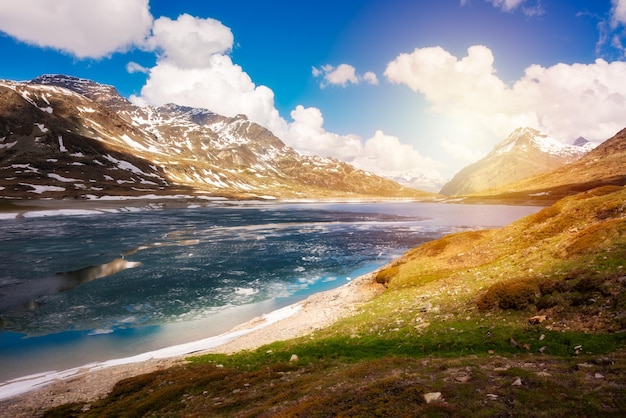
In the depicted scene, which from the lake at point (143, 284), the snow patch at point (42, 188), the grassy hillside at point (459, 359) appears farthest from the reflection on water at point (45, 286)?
the snow patch at point (42, 188)

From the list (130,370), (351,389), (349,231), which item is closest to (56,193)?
(349,231)

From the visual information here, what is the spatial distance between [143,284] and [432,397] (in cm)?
3729

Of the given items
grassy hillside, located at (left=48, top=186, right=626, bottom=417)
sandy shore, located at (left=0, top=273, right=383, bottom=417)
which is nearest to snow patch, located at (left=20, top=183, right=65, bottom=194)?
sandy shore, located at (left=0, top=273, right=383, bottom=417)

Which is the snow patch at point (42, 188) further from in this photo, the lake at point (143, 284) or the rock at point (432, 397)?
the rock at point (432, 397)

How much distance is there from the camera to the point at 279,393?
42.6ft

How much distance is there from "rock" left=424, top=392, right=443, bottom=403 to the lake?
20570 mm

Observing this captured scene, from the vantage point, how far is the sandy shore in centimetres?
1611

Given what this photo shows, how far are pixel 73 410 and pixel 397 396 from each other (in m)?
14.3

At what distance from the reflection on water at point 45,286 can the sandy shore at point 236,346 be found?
64.1 feet

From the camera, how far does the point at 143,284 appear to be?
39.2m

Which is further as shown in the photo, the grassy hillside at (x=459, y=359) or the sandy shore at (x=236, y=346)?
the sandy shore at (x=236, y=346)

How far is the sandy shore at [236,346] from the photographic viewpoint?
16.1 metres

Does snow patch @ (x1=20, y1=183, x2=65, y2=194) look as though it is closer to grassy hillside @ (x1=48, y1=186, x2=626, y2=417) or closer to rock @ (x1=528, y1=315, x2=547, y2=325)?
grassy hillside @ (x1=48, y1=186, x2=626, y2=417)

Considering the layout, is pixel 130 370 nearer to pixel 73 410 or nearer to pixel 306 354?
pixel 73 410
